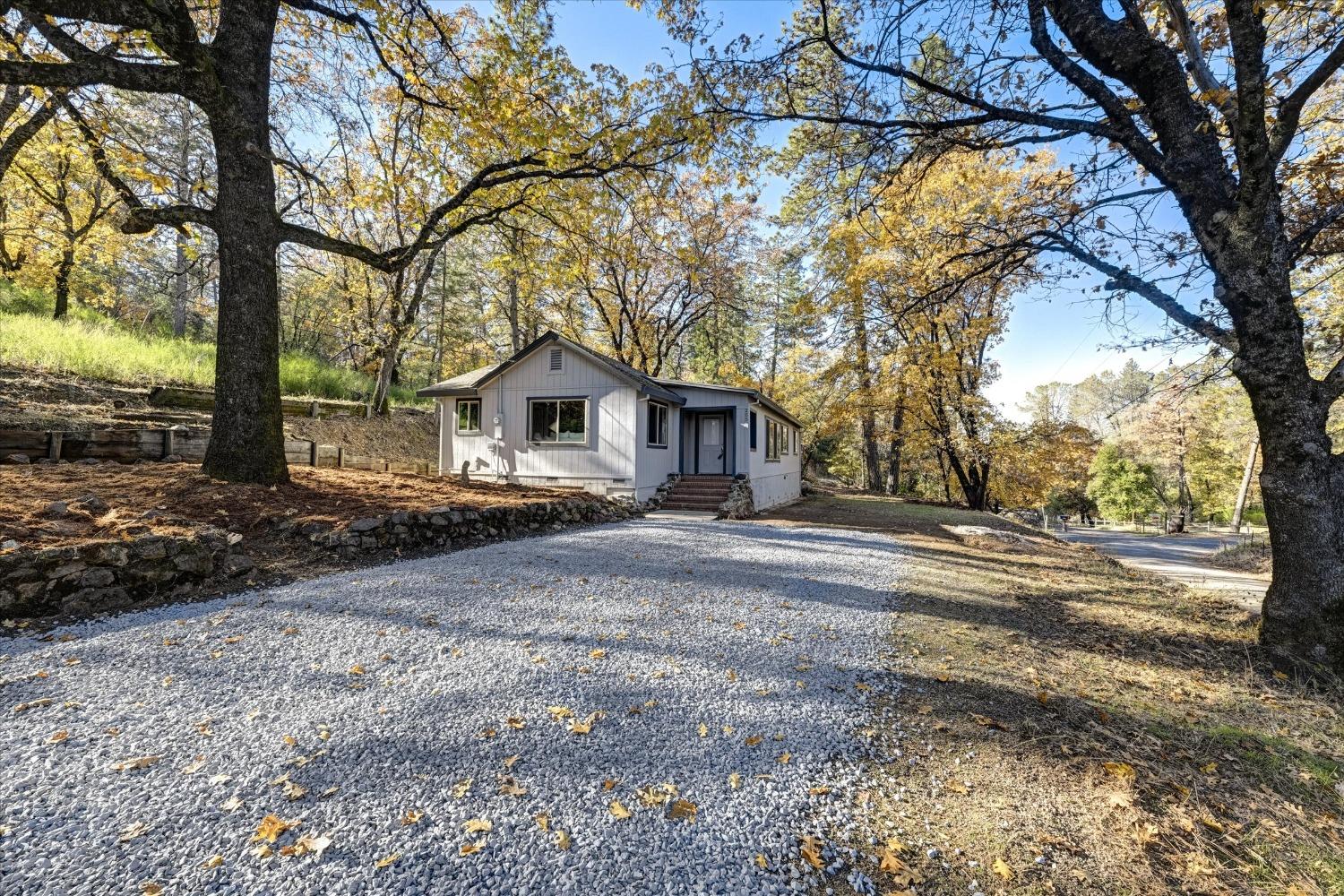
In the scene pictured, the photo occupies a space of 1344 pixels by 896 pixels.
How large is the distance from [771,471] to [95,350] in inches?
678

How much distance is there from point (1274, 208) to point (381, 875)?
685cm

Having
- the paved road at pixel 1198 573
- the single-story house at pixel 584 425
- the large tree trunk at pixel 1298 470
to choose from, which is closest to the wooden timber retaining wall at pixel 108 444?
the single-story house at pixel 584 425

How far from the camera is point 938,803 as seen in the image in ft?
7.22

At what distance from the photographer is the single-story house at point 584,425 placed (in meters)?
12.5

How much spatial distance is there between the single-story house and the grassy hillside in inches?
213

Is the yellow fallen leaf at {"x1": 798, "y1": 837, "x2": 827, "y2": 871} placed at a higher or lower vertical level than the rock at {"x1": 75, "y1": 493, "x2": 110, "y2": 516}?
Result: lower

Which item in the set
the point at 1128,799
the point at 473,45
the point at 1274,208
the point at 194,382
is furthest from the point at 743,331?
the point at 1128,799

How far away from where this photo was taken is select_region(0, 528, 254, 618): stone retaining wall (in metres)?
3.57

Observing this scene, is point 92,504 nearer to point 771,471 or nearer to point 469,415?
point 469,415

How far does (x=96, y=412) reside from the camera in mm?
8664

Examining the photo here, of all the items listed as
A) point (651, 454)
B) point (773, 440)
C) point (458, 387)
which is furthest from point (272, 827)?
point (773, 440)

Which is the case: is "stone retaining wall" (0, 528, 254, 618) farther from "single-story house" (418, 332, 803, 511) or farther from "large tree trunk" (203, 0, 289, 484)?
"single-story house" (418, 332, 803, 511)

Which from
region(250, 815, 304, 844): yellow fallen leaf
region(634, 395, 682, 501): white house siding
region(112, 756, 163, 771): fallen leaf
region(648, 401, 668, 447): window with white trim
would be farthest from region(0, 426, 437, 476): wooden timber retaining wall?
region(648, 401, 668, 447): window with white trim

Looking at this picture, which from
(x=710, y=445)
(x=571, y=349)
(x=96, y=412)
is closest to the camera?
(x=96, y=412)
